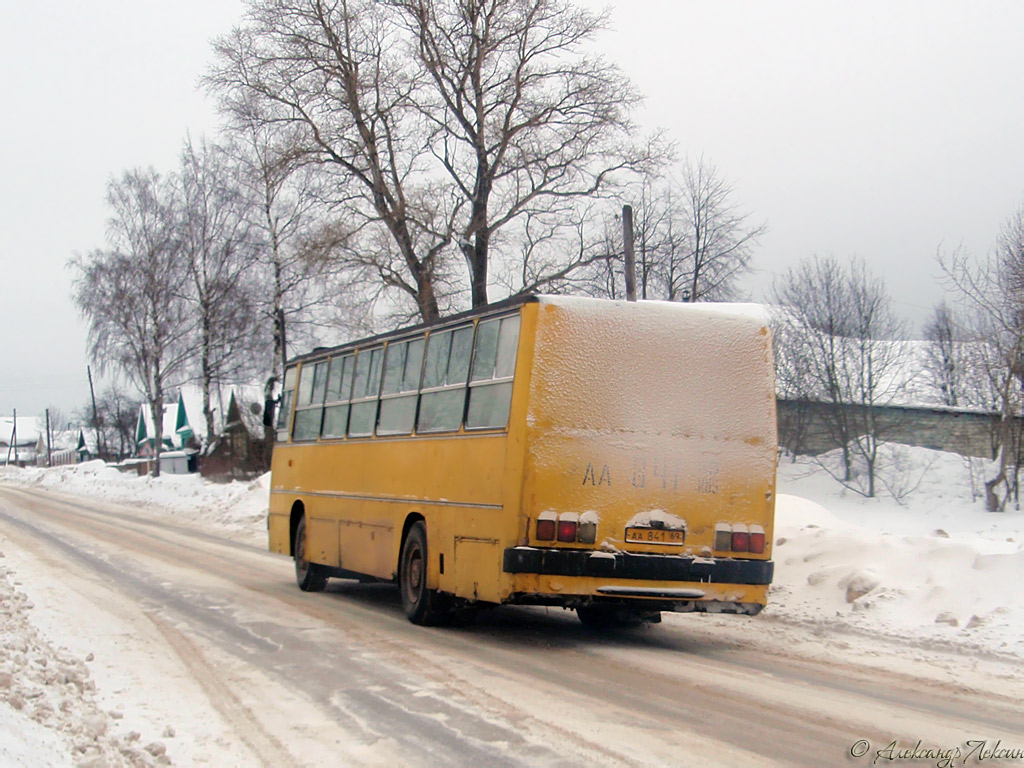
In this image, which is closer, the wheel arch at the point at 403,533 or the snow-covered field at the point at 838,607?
the snow-covered field at the point at 838,607

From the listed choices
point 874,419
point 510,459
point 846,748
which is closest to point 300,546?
point 510,459

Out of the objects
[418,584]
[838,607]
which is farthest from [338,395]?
[838,607]

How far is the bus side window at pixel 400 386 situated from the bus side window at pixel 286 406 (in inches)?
154

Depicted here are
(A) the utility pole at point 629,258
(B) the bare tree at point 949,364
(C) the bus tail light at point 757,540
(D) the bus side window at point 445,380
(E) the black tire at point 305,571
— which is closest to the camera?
(C) the bus tail light at point 757,540

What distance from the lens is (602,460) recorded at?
9.34 meters

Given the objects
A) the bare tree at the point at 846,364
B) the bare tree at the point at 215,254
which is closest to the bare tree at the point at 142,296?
the bare tree at the point at 215,254

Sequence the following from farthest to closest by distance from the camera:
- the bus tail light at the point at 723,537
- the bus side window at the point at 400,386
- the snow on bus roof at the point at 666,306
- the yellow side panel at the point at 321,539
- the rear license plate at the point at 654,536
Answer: the yellow side panel at the point at 321,539, the bus side window at the point at 400,386, the bus tail light at the point at 723,537, the snow on bus roof at the point at 666,306, the rear license plate at the point at 654,536

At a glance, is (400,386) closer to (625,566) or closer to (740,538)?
(625,566)

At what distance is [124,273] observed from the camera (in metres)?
51.8

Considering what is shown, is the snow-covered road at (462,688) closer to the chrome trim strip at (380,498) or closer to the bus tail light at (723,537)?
the bus tail light at (723,537)

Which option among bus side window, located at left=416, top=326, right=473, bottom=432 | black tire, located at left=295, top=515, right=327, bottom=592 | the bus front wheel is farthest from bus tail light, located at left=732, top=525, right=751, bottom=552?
black tire, located at left=295, top=515, right=327, bottom=592

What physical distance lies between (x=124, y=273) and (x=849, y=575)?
46.2 metres

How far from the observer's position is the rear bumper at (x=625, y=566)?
909cm

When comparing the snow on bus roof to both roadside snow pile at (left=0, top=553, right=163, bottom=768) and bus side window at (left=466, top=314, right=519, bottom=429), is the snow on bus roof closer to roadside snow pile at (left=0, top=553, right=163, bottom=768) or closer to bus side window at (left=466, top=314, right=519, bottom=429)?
bus side window at (left=466, top=314, right=519, bottom=429)
